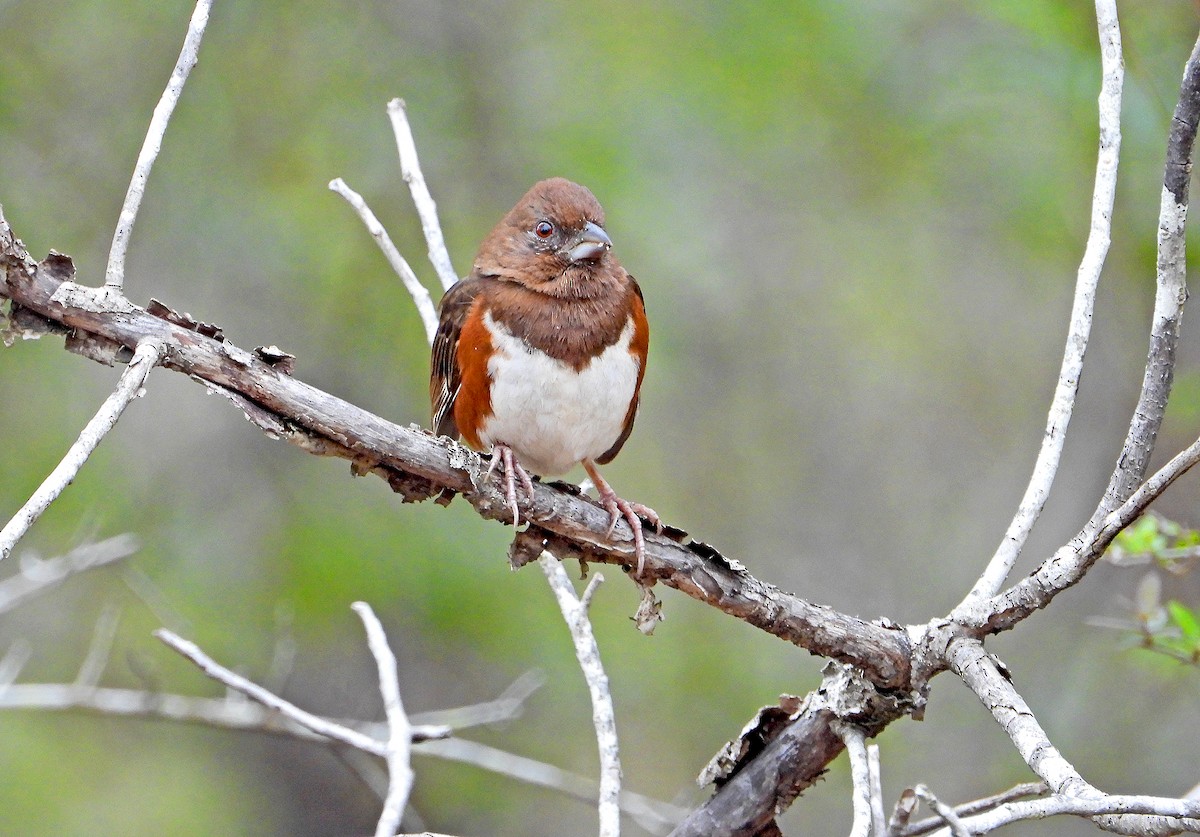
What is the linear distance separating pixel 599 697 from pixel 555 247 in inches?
54.0

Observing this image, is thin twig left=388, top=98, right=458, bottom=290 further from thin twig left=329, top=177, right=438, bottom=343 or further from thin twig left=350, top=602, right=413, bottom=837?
thin twig left=350, top=602, right=413, bottom=837

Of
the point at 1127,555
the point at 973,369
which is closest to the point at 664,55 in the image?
the point at 973,369

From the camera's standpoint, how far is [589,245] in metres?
3.35

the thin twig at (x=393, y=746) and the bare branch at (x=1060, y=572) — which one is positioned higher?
the bare branch at (x=1060, y=572)

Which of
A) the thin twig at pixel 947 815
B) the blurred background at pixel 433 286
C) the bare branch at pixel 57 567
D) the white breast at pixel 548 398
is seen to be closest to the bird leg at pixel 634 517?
the white breast at pixel 548 398

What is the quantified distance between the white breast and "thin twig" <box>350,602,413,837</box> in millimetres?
693

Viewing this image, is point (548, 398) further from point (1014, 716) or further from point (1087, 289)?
point (1014, 716)

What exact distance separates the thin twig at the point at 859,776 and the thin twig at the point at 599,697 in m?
0.45

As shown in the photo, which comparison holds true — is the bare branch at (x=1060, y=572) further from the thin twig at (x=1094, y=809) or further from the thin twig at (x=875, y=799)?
the thin twig at (x=1094, y=809)

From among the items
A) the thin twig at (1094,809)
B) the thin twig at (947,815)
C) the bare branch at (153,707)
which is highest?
the bare branch at (153,707)

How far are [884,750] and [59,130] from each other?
4801 mm

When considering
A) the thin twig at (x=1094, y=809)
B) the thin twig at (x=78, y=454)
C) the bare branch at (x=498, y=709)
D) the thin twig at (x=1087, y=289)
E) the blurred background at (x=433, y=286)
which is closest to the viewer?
the thin twig at (x=78, y=454)

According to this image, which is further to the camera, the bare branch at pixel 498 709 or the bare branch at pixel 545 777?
the bare branch at pixel 498 709

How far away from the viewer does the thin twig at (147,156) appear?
1764mm
